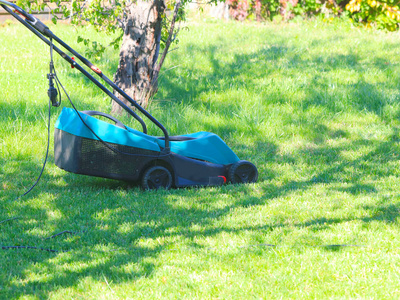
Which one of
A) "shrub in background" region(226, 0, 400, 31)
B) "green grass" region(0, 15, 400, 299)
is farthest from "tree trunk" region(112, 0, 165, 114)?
"shrub in background" region(226, 0, 400, 31)

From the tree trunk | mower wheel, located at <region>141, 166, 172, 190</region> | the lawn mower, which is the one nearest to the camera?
the lawn mower

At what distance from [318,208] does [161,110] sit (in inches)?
132

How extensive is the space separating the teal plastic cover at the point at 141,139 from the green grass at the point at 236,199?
0.36 m

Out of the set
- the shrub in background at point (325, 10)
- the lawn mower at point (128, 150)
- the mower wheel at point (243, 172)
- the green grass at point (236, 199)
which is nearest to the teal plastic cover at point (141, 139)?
the lawn mower at point (128, 150)

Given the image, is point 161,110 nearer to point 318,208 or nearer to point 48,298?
point 318,208

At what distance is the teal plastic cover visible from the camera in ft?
13.2

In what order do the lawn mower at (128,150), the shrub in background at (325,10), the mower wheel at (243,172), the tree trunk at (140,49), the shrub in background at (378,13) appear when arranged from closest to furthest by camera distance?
1. the lawn mower at (128,150)
2. the mower wheel at (243,172)
3. the tree trunk at (140,49)
4. the shrub in background at (378,13)
5. the shrub in background at (325,10)

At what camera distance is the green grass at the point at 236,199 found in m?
2.93

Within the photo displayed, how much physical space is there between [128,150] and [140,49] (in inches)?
102

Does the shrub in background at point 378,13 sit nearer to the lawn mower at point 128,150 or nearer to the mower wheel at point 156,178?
the lawn mower at point 128,150

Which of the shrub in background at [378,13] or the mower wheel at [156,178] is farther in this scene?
the shrub in background at [378,13]

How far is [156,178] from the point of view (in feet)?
14.7

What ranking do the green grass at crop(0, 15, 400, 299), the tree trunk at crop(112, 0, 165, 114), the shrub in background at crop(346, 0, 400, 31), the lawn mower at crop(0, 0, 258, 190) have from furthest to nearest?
1. the shrub in background at crop(346, 0, 400, 31)
2. the tree trunk at crop(112, 0, 165, 114)
3. the lawn mower at crop(0, 0, 258, 190)
4. the green grass at crop(0, 15, 400, 299)

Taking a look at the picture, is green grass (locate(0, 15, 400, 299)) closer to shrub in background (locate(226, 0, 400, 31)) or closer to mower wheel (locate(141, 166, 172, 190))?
mower wheel (locate(141, 166, 172, 190))
